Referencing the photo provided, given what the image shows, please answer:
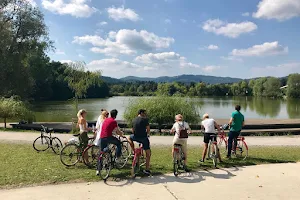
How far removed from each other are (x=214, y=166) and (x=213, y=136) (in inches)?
37.1

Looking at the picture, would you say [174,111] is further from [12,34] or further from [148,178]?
[12,34]

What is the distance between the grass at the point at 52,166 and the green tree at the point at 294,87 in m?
101

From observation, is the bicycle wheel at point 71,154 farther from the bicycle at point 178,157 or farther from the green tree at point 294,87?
the green tree at point 294,87

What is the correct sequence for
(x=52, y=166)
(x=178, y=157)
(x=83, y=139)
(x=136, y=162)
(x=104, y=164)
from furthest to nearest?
1. (x=83, y=139)
2. (x=52, y=166)
3. (x=178, y=157)
4. (x=136, y=162)
5. (x=104, y=164)

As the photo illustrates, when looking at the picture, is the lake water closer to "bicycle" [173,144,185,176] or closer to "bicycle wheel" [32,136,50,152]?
"bicycle wheel" [32,136,50,152]

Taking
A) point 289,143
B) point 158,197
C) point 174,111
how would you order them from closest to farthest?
point 158,197, point 289,143, point 174,111

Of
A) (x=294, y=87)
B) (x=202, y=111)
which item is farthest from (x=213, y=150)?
(x=294, y=87)

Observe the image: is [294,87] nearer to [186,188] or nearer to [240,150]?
[240,150]

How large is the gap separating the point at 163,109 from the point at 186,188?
13.2 meters

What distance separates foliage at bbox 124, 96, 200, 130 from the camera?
778 inches

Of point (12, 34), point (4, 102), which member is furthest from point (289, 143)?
point (12, 34)

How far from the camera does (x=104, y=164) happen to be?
741cm

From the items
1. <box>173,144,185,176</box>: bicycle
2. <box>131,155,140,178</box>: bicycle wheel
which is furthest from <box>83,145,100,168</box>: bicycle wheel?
<box>173,144,185,176</box>: bicycle

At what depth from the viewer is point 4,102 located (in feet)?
69.1
